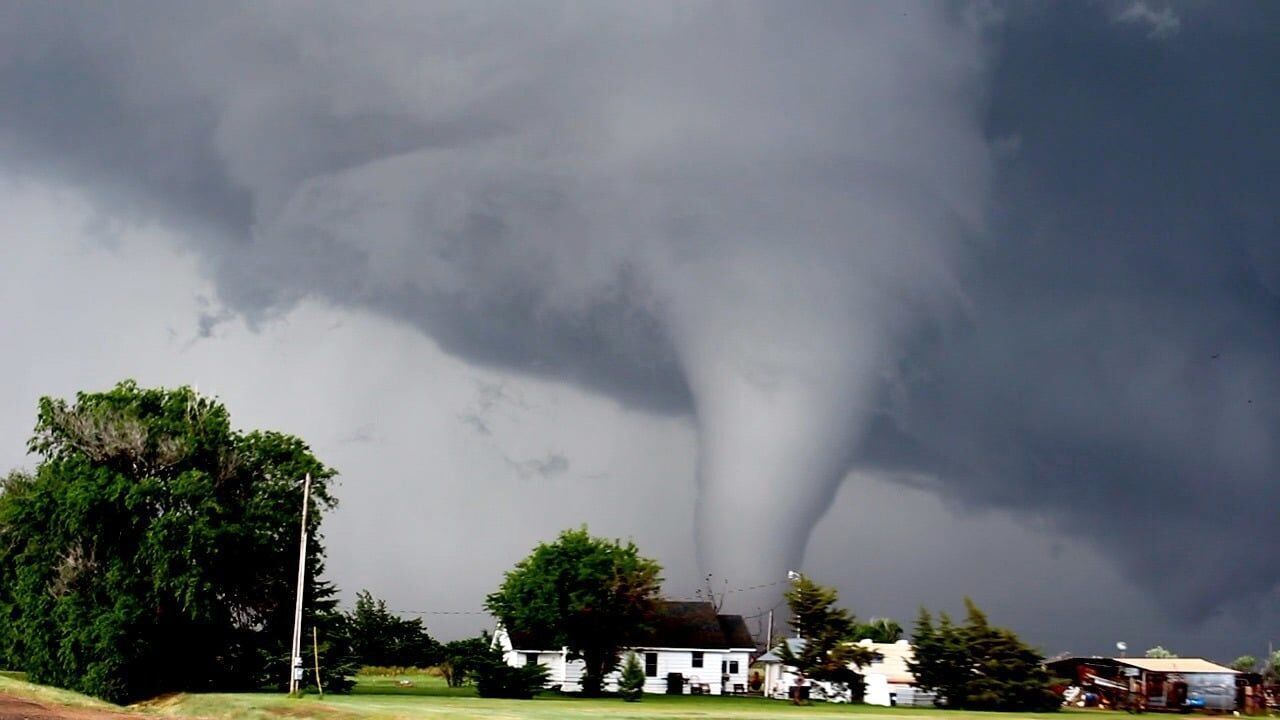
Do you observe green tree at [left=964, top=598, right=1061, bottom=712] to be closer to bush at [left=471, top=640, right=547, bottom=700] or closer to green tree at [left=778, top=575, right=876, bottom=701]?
green tree at [left=778, top=575, right=876, bottom=701]

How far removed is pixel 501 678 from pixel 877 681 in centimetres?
2956

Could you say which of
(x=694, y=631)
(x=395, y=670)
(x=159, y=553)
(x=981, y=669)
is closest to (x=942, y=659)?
(x=981, y=669)

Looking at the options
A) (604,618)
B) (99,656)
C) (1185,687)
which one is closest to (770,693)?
(604,618)

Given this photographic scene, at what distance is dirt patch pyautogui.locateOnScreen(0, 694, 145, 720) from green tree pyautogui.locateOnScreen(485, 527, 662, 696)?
3135cm

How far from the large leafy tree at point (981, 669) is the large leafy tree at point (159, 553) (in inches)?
1383

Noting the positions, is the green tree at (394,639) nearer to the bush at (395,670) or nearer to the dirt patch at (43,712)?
the bush at (395,670)

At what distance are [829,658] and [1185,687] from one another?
23930 millimetres

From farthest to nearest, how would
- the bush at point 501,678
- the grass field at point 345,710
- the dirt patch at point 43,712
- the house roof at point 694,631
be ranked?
the house roof at point 694,631 < the bush at point 501,678 < the grass field at point 345,710 < the dirt patch at point 43,712

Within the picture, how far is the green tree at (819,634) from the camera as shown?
75625 mm

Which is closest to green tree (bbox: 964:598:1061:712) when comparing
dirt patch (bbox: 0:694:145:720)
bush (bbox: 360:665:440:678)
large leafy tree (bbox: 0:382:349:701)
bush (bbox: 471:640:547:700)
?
bush (bbox: 471:640:547:700)

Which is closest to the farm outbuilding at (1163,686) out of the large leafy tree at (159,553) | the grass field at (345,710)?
the grass field at (345,710)

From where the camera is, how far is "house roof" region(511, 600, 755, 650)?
96688 millimetres

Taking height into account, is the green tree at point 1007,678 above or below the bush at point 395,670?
above

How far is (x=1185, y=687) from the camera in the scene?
79.2 metres
